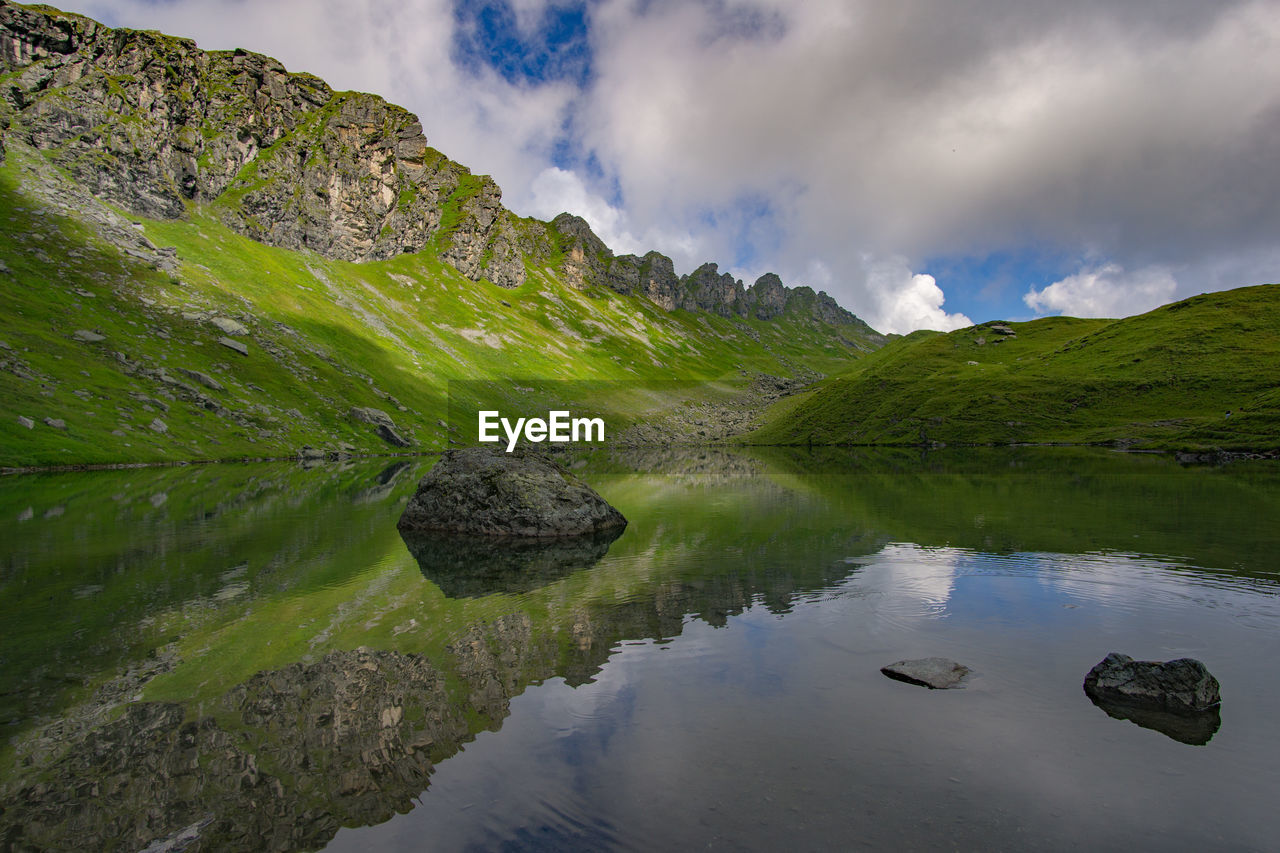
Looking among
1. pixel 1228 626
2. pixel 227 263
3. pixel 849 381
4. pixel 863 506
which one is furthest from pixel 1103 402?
pixel 227 263

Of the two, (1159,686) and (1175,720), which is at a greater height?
(1159,686)

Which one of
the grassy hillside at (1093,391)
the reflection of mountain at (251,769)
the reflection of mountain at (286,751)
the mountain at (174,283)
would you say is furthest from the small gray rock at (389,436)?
the reflection of mountain at (251,769)

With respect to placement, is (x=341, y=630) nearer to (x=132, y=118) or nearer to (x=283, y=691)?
(x=283, y=691)

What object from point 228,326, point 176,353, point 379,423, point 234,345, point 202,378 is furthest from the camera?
point 379,423

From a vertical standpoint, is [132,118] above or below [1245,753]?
above

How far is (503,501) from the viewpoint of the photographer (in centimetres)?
3141

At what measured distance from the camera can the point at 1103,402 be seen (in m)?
124

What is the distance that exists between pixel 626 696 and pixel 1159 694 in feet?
33.5

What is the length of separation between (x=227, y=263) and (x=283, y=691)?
17375 centimetres

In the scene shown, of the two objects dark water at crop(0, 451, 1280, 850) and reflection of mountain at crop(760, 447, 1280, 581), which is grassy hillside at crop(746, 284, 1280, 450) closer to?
reflection of mountain at crop(760, 447, 1280, 581)

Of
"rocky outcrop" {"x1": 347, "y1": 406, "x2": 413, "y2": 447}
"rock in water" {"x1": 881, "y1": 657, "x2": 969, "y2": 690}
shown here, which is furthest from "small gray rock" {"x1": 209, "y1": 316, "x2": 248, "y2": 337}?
"rock in water" {"x1": 881, "y1": 657, "x2": 969, "y2": 690}

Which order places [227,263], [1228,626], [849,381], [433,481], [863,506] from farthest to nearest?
Answer: [849,381]
[227,263]
[863,506]
[433,481]
[1228,626]

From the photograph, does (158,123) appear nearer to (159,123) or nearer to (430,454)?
(159,123)

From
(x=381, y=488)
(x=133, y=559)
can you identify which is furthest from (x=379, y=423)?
(x=133, y=559)
